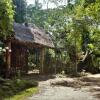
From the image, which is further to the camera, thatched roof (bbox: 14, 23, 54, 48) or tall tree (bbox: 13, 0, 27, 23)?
tall tree (bbox: 13, 0, 27, 23)

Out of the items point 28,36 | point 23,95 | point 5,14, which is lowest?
point 23,95

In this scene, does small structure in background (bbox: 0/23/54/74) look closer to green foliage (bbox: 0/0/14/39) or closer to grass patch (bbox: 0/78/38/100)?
grass patch (bbox: 0/78/38/100)

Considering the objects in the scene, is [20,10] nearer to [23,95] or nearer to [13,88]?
[13,88]

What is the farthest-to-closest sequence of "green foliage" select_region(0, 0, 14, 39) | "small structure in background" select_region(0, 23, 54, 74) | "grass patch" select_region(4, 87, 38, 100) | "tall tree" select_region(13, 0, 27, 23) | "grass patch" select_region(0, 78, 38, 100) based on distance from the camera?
"tall tree" select_region(13, 0, 27, 23) → "small structure in background" select_region(0, 23, 54, 74) → "green foliage" select_region(0, 0, 14, 39) → "grass patch" select_region(0, 78, 38, 100) → "grass patch" select_region(4, 87, 38, 100)

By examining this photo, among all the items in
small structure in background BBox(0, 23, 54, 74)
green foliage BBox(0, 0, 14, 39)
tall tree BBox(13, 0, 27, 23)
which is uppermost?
tall tree BBox(13, 0, 27, 23)

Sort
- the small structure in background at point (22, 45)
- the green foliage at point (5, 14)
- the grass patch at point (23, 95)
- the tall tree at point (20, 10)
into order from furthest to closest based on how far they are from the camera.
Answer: the tall tree at point (20, 10) → the small structure in background at point (22, 45) → the green foliage at point (5, 14) → the grass patch at point (23, 95)

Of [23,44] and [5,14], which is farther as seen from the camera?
[23,44]

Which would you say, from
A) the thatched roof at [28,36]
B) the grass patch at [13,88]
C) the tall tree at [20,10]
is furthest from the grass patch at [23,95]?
the tall tree at [20,10]

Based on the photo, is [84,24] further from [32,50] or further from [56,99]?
[56,99]

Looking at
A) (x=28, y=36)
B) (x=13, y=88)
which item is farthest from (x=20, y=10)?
(x=13, y=88)

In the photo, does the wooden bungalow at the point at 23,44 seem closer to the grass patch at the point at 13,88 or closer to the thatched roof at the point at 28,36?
the thatched roof at the point at 28,36

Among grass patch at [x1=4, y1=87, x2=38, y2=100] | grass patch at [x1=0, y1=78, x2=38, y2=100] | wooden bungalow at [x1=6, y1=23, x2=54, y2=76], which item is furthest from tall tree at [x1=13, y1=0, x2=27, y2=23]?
grass patch at [x1=4, y1=87, x2=38, y2=100]

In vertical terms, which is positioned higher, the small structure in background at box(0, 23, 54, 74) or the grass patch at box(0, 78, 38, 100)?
the small structure in background at box(0, 23, 54, 74)

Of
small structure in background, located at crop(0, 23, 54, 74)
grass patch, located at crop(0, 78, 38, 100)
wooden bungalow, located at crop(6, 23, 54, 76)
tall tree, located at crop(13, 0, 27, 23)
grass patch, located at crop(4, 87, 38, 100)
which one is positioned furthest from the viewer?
tall tree, located at crop(13, 0, 27, 23)
